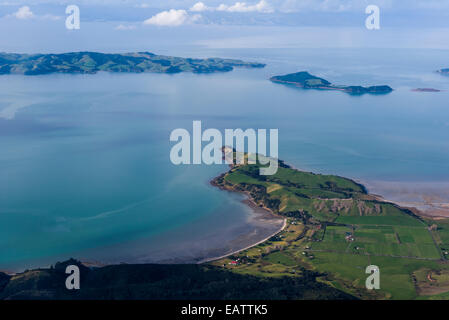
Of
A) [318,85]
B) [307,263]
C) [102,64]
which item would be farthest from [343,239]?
[102,64]

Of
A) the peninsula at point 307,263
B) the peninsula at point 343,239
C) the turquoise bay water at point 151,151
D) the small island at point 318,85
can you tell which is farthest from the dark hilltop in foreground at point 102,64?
the peninsula at point 307,263

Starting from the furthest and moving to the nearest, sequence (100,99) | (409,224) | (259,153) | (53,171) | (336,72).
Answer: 1. (336,72)
2. (100,99)
3. (259,153)
4. (53,171)
5. (409,224)

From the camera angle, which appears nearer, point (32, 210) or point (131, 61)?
point (32, 210)

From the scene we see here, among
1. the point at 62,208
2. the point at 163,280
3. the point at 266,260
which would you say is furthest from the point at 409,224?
the point at 62,208

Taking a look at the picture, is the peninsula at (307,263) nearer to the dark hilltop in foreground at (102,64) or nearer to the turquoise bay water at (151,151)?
the turquoise bay water at (151,151)

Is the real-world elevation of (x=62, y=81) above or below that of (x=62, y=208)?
above

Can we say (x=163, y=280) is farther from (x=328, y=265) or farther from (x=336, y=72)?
(x=336, y=72)
